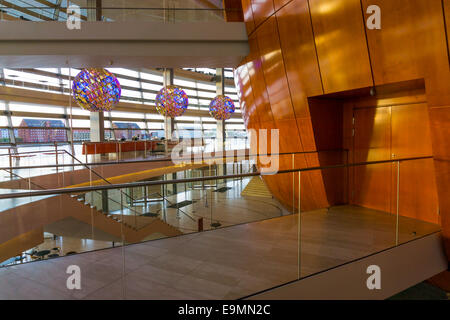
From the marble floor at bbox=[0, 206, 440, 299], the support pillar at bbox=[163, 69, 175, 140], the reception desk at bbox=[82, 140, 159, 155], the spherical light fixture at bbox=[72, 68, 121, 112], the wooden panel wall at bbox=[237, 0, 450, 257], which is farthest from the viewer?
the support pillar at bbox=[163, 69, 175, 140]

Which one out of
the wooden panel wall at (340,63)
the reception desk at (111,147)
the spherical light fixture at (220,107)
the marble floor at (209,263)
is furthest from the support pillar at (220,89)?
the marble floor at (209,263)

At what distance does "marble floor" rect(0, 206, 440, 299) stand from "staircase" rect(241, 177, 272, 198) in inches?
215

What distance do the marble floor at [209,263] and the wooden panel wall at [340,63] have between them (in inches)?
57.6

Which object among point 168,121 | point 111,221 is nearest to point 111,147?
point 111,221

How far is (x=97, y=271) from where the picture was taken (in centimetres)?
286

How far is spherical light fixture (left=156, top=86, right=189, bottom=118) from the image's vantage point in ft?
25.4

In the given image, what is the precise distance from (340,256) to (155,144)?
11.8 m

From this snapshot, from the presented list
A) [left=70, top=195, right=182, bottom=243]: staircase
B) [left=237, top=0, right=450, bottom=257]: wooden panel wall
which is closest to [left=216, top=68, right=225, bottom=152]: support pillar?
[left=70, top=195, right=182, bottom=243]: staircase

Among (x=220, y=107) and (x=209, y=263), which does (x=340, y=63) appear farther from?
(x=220, y=107)

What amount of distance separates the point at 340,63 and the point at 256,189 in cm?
626

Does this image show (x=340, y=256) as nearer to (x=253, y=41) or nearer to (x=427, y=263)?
(x=427, y=263)

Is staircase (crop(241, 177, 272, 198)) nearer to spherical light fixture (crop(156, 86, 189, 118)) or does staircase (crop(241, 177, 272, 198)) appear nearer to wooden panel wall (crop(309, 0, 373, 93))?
spherical light fixture (crop(156, 86, 189, 118))

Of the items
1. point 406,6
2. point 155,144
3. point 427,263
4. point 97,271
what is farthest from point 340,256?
point 155,144

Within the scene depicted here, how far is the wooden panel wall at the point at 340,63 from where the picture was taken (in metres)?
3.63
